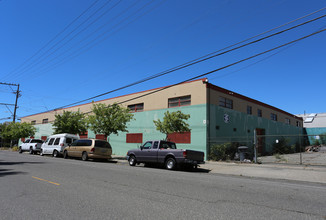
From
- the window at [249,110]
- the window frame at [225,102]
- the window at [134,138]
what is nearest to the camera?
the window frame at [225,102]

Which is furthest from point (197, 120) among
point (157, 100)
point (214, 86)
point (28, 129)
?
point (28, 129)

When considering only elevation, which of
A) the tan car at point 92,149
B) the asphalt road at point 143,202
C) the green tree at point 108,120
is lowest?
the asphalt road at point 143,202

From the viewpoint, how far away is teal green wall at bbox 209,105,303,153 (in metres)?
22.1

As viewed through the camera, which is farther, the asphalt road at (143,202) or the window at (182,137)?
the window at (182,137)

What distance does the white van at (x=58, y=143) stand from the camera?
74.8 feet

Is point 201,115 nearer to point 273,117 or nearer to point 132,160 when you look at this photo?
point 132,160

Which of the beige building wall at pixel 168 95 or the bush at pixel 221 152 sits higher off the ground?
the beige building wall at pixel 168 95

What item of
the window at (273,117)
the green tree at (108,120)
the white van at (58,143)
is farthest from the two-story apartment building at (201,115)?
the white van at (58,143)

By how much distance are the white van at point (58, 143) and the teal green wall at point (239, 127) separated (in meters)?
12.9

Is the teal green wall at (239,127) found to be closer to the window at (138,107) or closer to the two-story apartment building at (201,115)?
the two-story apartment building at (201,115)

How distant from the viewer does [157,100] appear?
2581 cm

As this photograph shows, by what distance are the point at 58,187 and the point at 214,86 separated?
58.8 ft

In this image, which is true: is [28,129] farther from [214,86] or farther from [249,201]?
[249,201]

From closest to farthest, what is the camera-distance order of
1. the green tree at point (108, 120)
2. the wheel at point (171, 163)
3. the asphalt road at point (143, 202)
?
the asphalt road at point (143, 202), the wheel at point (171, 163), the green tree at point (108, 120)
